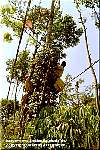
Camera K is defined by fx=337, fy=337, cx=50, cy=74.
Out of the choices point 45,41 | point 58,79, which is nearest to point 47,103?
point 58,79

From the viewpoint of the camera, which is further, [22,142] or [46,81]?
[46,81]

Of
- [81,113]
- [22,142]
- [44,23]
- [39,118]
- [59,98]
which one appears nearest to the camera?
[22,142]

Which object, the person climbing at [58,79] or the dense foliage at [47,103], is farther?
the person climbing at [58,79]

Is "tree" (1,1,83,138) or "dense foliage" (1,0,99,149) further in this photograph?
"tree" (1,1,83,138)

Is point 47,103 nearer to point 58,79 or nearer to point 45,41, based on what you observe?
point 58,79

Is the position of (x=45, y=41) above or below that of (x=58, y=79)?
above

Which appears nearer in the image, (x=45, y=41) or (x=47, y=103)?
(x=47, y=103)

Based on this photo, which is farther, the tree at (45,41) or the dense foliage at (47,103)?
the tree at (45,41)

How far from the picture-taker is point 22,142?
1483 mm

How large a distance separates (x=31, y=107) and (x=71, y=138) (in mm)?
366

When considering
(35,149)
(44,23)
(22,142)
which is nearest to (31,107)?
(22,142)

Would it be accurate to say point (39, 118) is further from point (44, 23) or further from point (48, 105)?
point (44, 23)

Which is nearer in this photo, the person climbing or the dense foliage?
the dense foliage

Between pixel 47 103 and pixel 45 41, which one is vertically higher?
pixel 45 41
